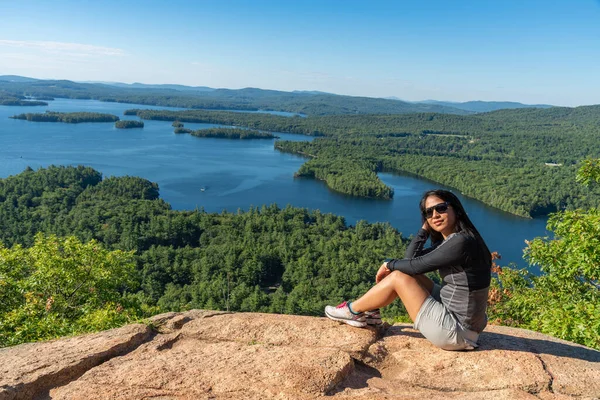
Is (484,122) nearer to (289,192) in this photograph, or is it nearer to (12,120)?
(289,192)

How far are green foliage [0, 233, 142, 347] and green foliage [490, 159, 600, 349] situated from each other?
18.9ft

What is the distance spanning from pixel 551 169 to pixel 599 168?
298 feet

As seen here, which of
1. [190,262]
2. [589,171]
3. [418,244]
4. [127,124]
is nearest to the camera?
[418,244]

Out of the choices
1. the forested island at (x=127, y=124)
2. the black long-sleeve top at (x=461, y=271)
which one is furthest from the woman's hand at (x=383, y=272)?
the forested island at (x=127, y=124)

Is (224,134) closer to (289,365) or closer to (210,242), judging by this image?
(210,242)

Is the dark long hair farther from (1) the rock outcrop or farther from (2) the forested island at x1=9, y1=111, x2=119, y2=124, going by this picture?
(2) the forested island at x1=9, y1=111, x2=119, y2=124

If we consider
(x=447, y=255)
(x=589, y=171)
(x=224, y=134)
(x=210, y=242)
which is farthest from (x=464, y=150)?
(x=447, y=255)

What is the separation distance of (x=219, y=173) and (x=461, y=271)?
72.5 m

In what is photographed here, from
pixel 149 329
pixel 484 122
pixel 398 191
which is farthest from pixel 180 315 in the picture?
pixel 484 122

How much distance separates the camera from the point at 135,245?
38469 millimetres

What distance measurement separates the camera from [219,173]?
73.9 meters

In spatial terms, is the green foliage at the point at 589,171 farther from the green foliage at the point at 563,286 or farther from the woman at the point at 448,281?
the woman at the point at 448,281

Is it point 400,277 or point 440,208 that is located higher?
point 440,208

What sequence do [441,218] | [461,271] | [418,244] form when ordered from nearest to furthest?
[461,271] → [441,218] → [418,244]
